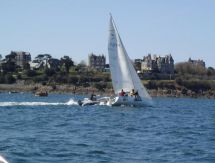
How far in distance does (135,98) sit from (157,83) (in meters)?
118

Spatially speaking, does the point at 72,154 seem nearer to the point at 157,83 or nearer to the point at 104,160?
the point at 104,160

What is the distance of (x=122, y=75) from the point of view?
212 ft

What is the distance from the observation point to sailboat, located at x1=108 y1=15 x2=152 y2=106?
61434 mm

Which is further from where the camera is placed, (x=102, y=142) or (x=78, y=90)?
(x=78, y=90)

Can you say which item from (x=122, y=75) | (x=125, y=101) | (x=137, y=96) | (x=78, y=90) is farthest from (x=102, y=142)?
(x=78, y=90)

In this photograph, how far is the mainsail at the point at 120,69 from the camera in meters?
63.7

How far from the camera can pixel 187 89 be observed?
597 feet

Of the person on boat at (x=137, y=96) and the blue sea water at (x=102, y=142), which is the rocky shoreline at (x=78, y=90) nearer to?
the person on boat at (x=137, y=96)

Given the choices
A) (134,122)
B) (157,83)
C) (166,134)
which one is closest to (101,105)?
(134,122)

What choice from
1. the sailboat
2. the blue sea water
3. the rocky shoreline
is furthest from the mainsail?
the rocky shoreline

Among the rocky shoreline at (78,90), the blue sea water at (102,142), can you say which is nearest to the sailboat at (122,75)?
the blue sea water at (102,142)

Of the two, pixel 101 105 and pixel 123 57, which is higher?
pixel 123 57

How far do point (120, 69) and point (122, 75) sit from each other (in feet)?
2.92

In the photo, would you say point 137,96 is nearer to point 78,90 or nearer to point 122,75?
point 122,75
